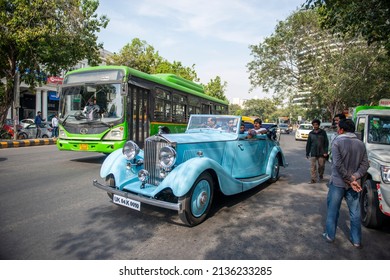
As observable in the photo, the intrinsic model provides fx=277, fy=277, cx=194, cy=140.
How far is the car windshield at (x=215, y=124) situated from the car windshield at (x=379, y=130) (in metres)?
2.62

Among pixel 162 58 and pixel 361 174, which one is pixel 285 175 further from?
pixel 162 58

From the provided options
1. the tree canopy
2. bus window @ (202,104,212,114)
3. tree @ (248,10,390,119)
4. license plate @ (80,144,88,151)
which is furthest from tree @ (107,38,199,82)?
license plate @ (80,144,88,151)

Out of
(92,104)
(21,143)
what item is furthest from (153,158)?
(21,143)

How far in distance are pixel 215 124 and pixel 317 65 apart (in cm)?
2224

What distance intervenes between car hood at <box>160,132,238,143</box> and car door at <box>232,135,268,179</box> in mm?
255

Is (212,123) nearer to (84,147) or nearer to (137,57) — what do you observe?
(84,147)

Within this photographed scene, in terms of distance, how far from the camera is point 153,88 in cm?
989

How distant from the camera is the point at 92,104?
8.40 m

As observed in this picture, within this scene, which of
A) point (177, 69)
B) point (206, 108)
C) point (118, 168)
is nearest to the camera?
point (118, 168)

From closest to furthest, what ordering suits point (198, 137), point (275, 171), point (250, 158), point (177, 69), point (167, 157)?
1. point (167, 157)
2. point (198, 137)
3. point (250, 158)
4. point (275, 171)
5. point (177, 69)

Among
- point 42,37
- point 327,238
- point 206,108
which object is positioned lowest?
point 327,238

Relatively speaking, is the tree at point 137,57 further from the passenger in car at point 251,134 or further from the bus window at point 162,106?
the passenger in car at point 251,134

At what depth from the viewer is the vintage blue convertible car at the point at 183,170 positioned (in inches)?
145

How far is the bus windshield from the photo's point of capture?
823cm
